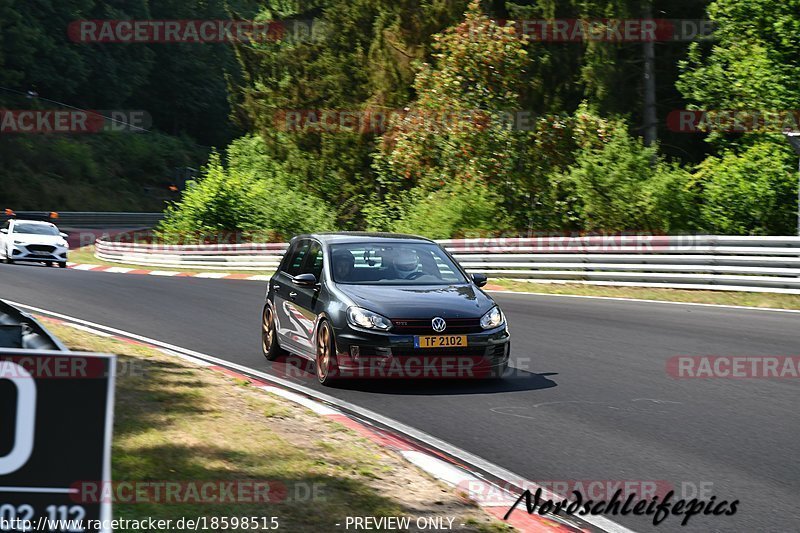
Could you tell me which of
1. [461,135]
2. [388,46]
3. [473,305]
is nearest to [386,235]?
[473,305]

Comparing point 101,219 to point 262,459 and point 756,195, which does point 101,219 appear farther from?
point 262,459

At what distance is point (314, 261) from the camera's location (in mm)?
12117

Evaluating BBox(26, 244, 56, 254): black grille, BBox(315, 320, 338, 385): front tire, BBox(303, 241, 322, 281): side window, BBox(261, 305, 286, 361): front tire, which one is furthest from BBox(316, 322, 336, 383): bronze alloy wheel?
BBox(26, 244, 56, 254): black grille

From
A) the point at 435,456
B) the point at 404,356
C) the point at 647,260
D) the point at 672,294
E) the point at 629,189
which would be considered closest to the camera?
the point at 435,456

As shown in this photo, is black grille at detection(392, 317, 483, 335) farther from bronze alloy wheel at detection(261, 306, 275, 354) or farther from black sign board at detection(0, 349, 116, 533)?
black sign board at detection(0, 349, 116, 533)

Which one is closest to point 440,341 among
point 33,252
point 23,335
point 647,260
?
point 23,335

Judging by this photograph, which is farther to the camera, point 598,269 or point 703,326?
point 598,269

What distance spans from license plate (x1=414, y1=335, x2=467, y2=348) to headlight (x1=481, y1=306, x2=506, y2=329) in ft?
0.97

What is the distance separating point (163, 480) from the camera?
20.3 ft

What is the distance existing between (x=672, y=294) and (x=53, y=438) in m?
17.4

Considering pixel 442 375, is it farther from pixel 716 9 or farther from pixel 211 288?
pixel 716 9

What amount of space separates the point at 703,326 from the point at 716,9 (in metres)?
18.0

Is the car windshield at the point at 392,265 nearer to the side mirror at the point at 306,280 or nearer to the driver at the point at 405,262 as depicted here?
the driver at the point at 405,262

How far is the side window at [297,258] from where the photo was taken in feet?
41.2
